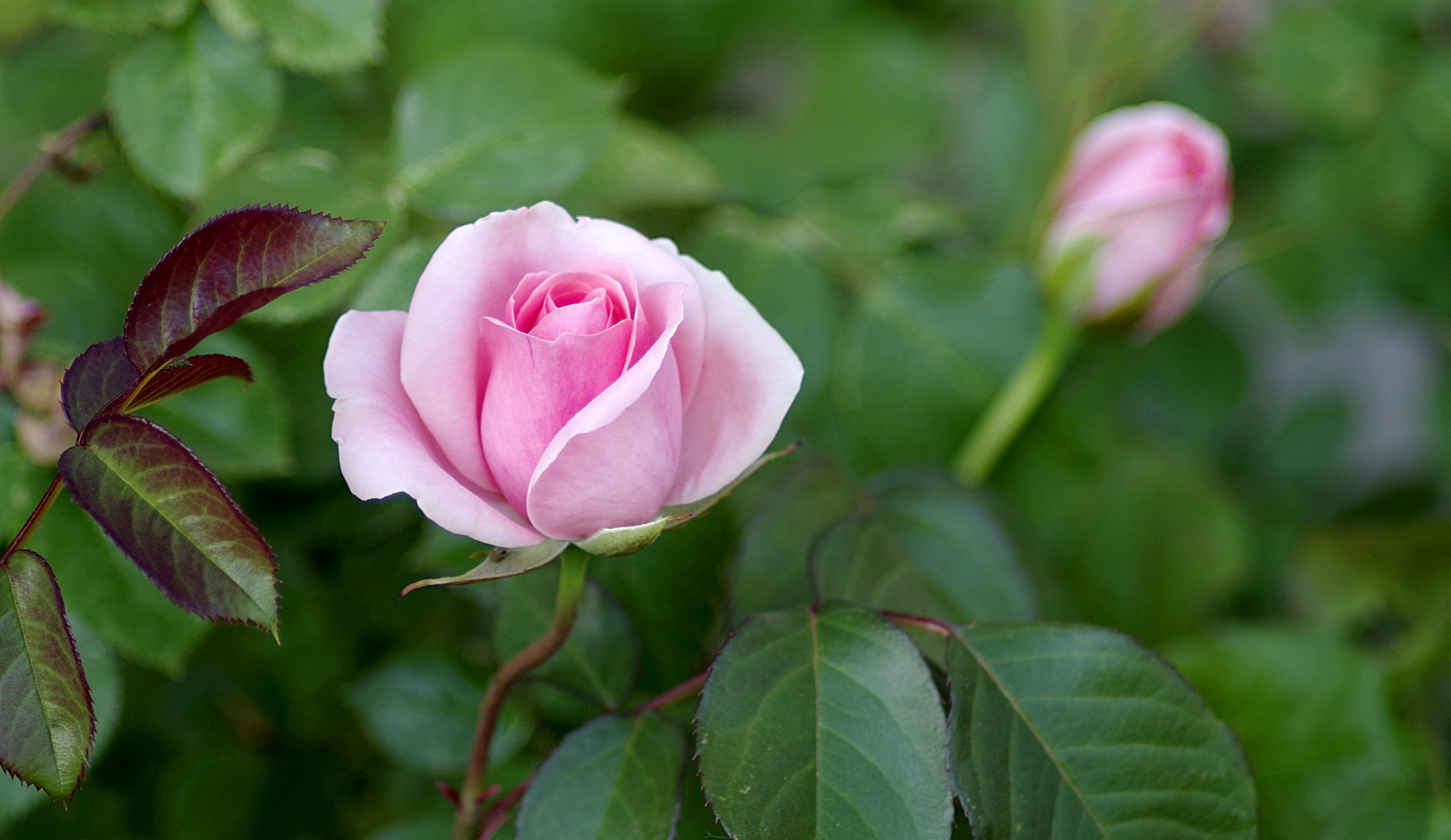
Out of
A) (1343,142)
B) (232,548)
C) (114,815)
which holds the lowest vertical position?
(114,815)

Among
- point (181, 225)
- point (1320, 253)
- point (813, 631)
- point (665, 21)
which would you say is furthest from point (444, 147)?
point (1320, 253)

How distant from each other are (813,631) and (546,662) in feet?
0.29

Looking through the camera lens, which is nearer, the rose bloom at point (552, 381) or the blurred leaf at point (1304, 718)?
the rose bloom at point (552, 381)

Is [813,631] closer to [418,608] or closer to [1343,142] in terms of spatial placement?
[418,608]

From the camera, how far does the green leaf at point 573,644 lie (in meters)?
0.31

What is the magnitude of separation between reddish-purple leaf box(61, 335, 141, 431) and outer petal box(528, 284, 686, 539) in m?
0.11

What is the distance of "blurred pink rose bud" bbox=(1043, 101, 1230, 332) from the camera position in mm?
462

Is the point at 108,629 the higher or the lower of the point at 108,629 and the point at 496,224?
the lower

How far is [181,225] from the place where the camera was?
433 millimetres

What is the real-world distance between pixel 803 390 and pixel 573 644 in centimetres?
17

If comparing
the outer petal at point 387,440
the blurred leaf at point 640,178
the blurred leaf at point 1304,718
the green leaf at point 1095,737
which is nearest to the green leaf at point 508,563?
the outer petal at point 387,440

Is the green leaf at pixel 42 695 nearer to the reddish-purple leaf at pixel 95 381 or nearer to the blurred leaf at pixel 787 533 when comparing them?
the reddish-purple leaf at pixel 95 381

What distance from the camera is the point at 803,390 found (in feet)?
1.42

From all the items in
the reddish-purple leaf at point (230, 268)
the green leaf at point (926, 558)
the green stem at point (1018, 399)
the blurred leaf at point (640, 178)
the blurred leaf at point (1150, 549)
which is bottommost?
the blurred leaf at point (1150, 549)
